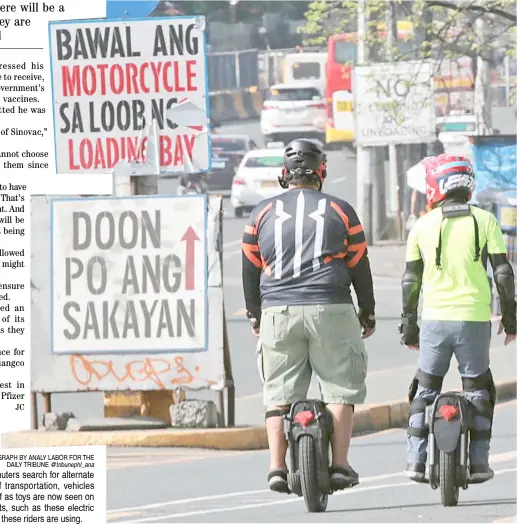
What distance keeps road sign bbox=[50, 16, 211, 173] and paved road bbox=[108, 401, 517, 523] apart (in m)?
1.83

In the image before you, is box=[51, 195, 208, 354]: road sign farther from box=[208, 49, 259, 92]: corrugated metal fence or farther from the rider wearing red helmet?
box=[208, 49, 259, 92]: corrugated metal fence

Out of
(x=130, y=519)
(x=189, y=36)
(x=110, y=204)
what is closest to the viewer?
(x=130, y=519)

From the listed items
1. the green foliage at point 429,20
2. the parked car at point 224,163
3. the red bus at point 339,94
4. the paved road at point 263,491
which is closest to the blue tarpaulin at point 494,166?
the green foliage at point 429,20

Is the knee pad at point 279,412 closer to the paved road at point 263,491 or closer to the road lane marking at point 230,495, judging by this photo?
the paved road at point 263,491

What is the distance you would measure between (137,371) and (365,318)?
187 inches

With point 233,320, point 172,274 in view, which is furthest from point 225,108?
point 172,274

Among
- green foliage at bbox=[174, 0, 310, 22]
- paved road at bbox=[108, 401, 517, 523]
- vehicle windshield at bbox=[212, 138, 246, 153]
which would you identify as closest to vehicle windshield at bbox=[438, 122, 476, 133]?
green foliage at bbox=[174, 0, 310, 22]

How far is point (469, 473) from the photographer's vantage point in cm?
809

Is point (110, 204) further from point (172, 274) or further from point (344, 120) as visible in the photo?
point (344, 120)

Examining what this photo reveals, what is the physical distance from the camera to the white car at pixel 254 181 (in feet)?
103

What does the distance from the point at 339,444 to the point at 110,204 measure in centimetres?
426

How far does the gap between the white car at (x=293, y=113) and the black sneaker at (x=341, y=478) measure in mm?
32883

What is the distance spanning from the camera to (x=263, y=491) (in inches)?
420

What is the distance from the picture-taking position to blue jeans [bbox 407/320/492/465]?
8047mm
